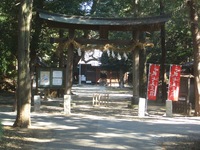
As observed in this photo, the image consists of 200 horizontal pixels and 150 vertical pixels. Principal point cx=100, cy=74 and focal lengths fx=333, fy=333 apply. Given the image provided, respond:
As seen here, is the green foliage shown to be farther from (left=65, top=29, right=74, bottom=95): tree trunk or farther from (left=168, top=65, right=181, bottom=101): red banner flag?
(left=168, top=65, right=181, bottom=101): red banner flag

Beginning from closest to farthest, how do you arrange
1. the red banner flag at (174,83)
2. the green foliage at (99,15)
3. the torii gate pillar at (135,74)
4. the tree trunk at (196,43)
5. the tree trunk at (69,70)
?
the tree trunk at (196,43) < the red banner flag at (174,83) < the tree trunk at (69,70) < the torii gate pillar at (135,74) < the green foliage at (99,15)

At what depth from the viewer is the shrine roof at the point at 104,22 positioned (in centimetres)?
1788

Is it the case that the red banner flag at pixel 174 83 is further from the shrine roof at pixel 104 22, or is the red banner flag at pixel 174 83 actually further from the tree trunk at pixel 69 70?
the tree trunk at pixel 69 70

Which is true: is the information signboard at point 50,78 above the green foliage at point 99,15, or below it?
below

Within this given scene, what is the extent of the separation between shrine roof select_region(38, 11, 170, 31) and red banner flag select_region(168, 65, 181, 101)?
2897 mm

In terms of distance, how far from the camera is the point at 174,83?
16688 mm

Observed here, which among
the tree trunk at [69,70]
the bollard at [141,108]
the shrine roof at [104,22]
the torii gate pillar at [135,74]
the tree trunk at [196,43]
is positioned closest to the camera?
the bollard at [141,108]

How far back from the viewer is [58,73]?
1886 cm

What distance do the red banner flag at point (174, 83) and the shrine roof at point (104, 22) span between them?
2.90 m

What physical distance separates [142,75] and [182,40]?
8.09 m

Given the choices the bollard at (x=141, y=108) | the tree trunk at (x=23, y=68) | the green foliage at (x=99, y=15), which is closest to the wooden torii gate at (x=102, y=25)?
the green foliage at (x=99, y=15)

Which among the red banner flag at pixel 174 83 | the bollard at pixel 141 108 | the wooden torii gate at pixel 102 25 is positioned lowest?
the bollard at pixel 141 108

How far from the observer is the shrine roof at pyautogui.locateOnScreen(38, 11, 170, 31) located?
17.9m

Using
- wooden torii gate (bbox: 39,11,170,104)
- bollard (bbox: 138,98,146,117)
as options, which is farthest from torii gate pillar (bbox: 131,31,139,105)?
bollard (bbox: 138,98,146,117)
